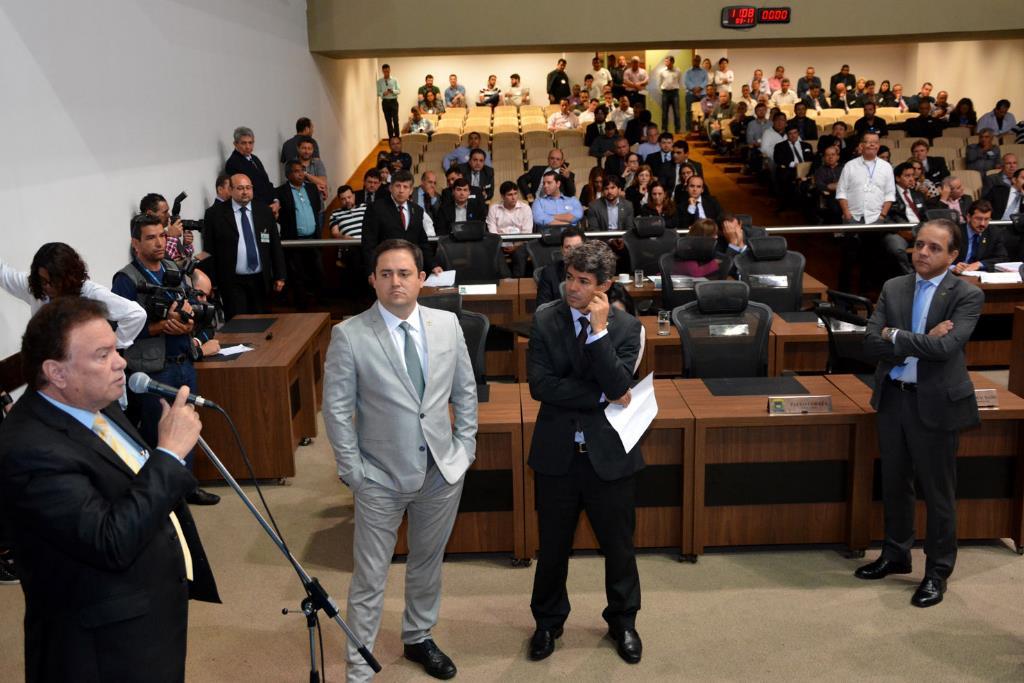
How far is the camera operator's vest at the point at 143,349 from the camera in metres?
4.82

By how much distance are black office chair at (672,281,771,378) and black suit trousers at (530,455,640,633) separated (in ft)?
6.33

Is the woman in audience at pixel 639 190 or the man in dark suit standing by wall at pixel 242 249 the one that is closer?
the man in dark suit standing by wall at pixel 242 249

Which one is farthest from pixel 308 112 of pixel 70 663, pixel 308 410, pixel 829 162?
pixel 70 663

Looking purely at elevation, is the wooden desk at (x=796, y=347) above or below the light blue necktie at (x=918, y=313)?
below

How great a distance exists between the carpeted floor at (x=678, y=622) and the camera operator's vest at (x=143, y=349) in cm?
94

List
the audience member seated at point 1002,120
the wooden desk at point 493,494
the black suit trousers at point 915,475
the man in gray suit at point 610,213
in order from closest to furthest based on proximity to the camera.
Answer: the black suit trousers at point 915,475 → the wooden desk at point 493,494 → the man in gray suit at point 610,213 → the audience member seated at point 1002,120

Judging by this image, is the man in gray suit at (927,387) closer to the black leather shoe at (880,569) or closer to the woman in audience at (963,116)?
the black leather shoe at (880,569)

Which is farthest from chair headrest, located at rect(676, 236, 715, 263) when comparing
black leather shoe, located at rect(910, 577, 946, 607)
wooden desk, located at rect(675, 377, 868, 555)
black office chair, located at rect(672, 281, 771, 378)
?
black leather shoe, located at rect(910, 577, 946, 607)

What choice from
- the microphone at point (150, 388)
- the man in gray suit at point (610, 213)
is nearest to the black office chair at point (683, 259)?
the man in gray suit at point (610, 213)

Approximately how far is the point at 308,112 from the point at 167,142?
5.18 m

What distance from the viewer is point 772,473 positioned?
4.52 m

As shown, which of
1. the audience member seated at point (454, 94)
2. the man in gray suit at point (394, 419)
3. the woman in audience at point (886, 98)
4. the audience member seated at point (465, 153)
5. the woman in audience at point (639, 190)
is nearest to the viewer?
the man in gray suit at point (394, 419)

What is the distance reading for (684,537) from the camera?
179 inches

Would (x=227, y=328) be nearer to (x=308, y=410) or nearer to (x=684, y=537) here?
(x=308, y=410)
